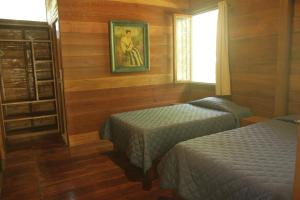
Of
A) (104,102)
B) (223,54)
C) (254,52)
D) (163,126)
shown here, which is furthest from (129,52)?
(254,52)

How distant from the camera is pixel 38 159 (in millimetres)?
3039

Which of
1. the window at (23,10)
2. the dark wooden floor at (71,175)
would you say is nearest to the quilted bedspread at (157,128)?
the dark wooden floor at (71,175)

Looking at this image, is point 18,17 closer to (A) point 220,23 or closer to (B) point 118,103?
(B) point 118,103

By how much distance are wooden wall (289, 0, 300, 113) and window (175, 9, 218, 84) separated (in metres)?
1.26

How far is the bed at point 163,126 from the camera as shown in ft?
7.55

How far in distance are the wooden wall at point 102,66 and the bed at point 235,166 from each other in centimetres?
193

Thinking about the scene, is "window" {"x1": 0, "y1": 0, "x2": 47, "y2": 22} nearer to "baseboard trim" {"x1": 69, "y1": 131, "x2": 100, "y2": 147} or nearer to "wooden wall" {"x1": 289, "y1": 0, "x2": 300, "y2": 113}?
"baseboard trim" {"x1": 69, "y1": 131, "x2": 100, "y2": 147}

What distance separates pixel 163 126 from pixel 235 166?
41.5 inches

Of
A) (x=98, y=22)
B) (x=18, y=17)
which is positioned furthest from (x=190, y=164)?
(x=18, y=17)

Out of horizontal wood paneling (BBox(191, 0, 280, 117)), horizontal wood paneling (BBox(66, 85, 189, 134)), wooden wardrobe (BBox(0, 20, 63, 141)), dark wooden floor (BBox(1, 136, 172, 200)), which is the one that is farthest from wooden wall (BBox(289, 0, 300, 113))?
wooden wardrobe (BBox(0, 20, 63, 141))

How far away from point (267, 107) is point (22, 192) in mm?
2905

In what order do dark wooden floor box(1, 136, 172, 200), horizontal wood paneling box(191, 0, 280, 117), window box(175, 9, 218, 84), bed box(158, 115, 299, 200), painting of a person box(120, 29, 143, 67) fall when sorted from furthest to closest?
window box(175, 9, 218, 84), painting of a person box(120, 29, 143, 67), horizontal wood paneling box(191, 0, 280, 117), dark wooden floor box(1, 136, 172, 200), bed box(158, 115, 299, 200)

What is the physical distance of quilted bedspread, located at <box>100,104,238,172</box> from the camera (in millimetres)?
2299

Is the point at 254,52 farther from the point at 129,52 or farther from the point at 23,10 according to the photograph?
the point at 23,10
